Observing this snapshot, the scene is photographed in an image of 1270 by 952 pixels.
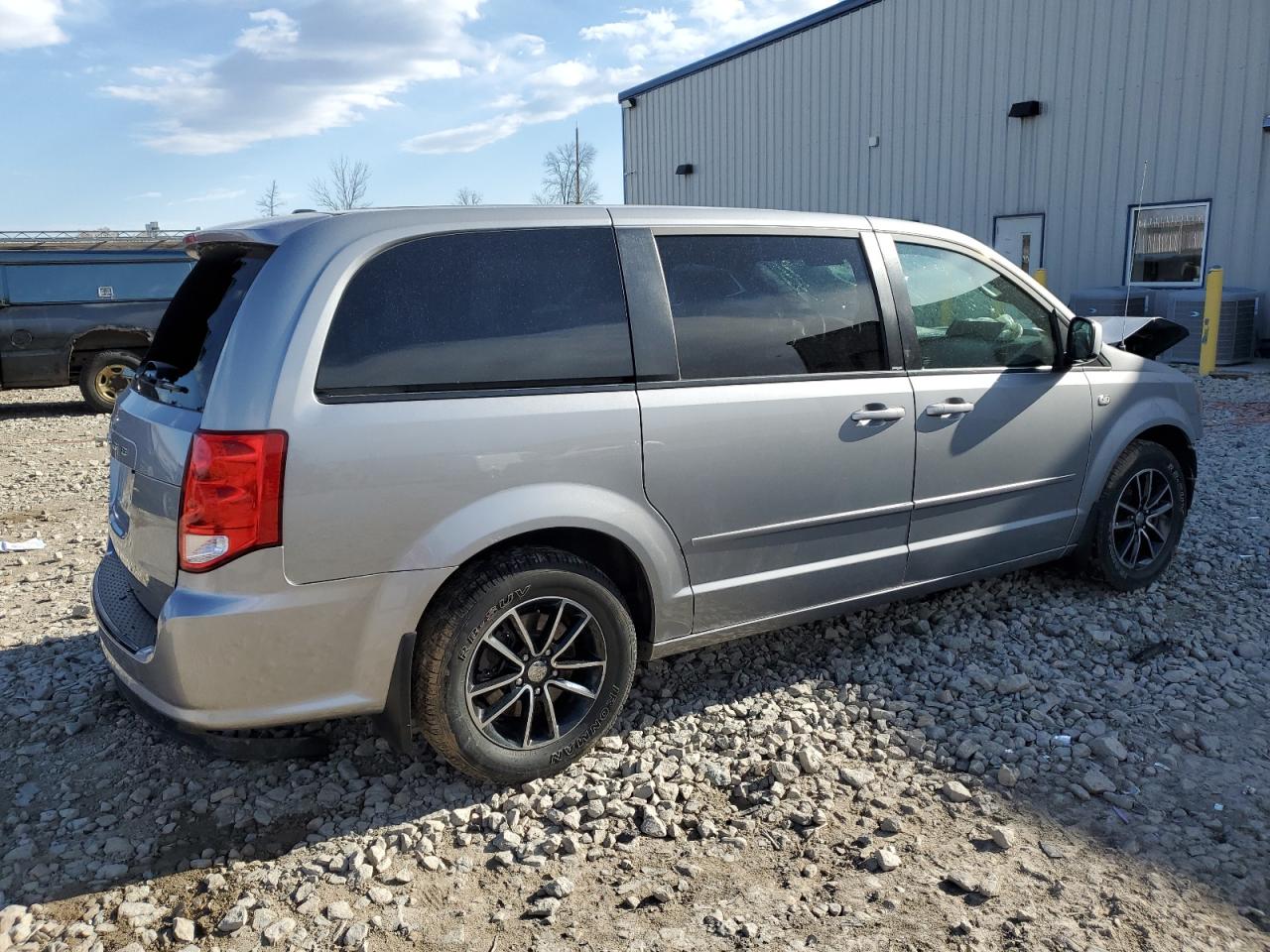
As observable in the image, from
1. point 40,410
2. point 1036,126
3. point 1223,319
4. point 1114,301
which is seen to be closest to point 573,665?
point 40,410

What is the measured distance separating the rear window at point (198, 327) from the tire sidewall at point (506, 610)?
1.01 m

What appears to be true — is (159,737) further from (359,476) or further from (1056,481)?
(1056,481)

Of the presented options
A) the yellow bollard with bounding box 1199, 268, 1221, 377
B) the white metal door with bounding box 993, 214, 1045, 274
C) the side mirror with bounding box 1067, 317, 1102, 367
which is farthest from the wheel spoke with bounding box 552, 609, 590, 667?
the white metal door with bounding box 993, 214, 1045, 274

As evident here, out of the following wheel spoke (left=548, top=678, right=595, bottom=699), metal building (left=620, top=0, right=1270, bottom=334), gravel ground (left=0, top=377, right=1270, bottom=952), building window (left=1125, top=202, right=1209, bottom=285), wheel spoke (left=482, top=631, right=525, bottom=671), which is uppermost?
metal building (left=620, top=0, right=1270, bottom=334)

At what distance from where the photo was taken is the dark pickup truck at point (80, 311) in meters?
10.8

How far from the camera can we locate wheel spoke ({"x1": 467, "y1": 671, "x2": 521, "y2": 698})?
304 centimetres

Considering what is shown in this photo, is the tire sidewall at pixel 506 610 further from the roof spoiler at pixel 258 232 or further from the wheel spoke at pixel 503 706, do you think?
the roof spoiler at pixel 258 232

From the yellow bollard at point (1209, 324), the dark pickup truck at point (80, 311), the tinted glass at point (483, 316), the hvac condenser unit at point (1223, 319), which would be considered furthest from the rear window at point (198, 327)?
the yellow bollard at point (1209, 324)

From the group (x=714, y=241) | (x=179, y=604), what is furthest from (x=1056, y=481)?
(x=179, y=604)

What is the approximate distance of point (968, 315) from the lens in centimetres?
420

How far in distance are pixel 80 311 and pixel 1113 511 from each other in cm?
1074

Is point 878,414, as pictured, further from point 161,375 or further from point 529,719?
point 161,375

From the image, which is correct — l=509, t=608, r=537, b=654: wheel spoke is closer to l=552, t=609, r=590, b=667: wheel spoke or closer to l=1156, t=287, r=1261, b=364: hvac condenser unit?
l=552, t=609, r=590, b=667: wheel spoke

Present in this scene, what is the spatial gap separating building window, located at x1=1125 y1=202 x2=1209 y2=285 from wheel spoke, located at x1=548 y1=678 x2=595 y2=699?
13849mm
